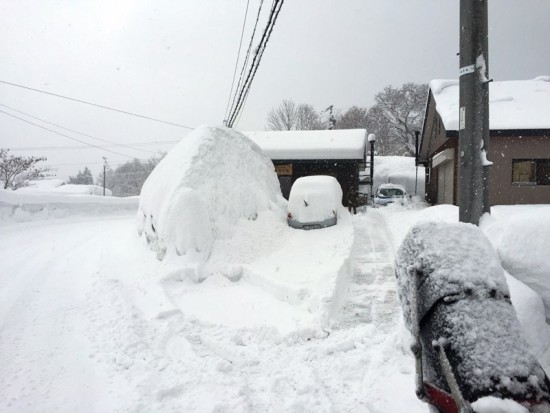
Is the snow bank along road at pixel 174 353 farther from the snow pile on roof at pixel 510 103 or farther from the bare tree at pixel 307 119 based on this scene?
the bare tree at pixel 307 119

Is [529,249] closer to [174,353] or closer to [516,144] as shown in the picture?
[174,353]

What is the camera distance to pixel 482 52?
3.54 m

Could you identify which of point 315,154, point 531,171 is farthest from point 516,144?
point 315,154

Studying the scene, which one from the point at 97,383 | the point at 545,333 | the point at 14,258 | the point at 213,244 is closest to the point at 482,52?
the point at 545,333

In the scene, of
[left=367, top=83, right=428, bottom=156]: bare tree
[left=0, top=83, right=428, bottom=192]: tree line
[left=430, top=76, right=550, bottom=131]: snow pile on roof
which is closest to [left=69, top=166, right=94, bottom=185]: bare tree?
[left=0, top=83, right=428, bottom=192]: tree line

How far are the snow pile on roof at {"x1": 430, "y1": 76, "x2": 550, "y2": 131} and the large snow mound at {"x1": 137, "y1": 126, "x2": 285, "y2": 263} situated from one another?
27.6ft

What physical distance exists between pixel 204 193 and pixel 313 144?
11.1 metres

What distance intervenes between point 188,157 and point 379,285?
523 cm

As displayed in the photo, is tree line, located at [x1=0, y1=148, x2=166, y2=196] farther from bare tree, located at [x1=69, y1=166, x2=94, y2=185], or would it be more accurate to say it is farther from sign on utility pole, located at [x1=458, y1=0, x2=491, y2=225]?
sign on utility pole, located at [x1=458, y1=0, x2=491, y2=225]

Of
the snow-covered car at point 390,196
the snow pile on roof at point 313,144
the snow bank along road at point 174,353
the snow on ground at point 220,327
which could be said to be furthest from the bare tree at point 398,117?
the snow bank along road at point 174,353

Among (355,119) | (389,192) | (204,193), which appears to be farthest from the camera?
(355,119)

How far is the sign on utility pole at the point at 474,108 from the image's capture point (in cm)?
352

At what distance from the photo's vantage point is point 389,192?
24391mm

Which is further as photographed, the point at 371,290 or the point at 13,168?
the point at 13,168
